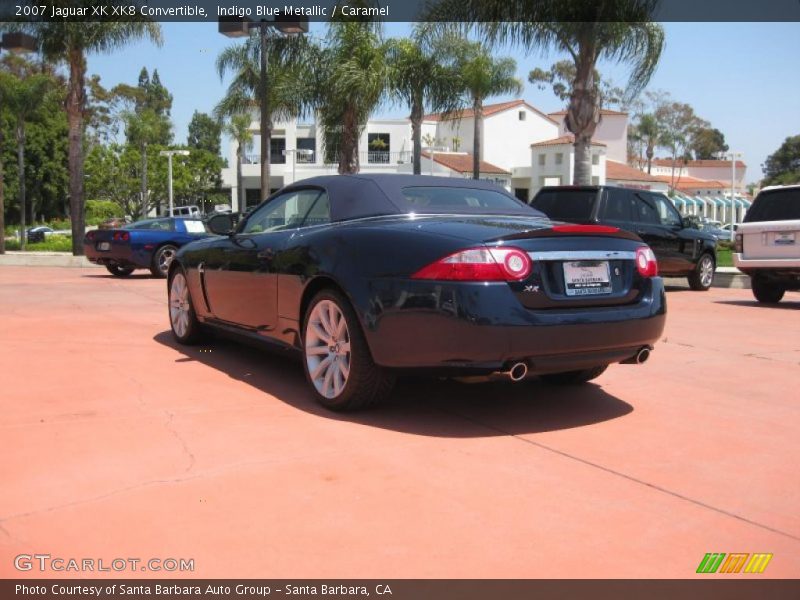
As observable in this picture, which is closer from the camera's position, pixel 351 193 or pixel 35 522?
pixel 35 522

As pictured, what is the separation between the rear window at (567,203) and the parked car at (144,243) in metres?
7.04

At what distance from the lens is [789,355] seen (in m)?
7.28

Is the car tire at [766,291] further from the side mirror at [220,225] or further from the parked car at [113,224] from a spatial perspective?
the parked car at [113,224]

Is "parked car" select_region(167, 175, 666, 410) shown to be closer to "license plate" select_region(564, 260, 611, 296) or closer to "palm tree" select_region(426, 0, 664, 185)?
"license plate" select_region(564, 260, 611, 296)

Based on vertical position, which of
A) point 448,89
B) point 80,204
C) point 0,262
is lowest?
point 0,262

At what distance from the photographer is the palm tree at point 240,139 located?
56119 millimetres

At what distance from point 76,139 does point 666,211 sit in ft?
60.9

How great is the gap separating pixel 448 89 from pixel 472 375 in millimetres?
25234

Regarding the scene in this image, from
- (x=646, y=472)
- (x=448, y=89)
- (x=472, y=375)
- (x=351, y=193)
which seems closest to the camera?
(x=646, y=472)
